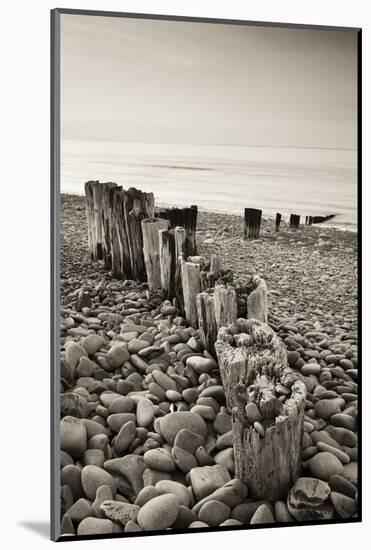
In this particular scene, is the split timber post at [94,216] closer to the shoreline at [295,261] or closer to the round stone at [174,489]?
the shoreline at [295,261]

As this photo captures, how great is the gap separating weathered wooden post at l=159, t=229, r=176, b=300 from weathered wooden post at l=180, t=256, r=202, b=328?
0.04 m

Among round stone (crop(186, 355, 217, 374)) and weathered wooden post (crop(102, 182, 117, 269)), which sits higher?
weathered wooden post (crop(102, 182, 117, 269))

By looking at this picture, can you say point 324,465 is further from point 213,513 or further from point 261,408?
point 213,513

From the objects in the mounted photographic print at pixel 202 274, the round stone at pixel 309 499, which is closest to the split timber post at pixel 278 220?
the mounted photographic print at pixel 202 274

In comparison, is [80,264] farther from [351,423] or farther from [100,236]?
[351,423]

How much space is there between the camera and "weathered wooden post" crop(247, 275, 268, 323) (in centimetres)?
373

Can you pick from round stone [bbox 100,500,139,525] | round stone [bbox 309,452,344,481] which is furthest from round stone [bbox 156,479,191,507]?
round stone [bbox 309,452,344,481]

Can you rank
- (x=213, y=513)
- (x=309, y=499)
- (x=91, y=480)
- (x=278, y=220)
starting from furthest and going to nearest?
1. (x=278, y=220)
2. (x=309, y=499)
3. (x=213, y=513)
4. (x=91, y=480)

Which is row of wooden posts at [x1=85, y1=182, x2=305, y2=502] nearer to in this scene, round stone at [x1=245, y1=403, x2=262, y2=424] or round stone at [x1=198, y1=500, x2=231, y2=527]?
round stone at [x1=245, y1=403, x2=262, y2=424]

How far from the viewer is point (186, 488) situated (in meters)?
3.54

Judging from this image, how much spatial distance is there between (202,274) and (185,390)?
42 cm

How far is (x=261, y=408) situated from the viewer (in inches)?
141

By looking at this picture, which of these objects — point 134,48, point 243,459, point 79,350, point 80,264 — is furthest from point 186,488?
point 134,48

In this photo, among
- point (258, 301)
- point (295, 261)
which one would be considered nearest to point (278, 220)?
point (295, 261)
